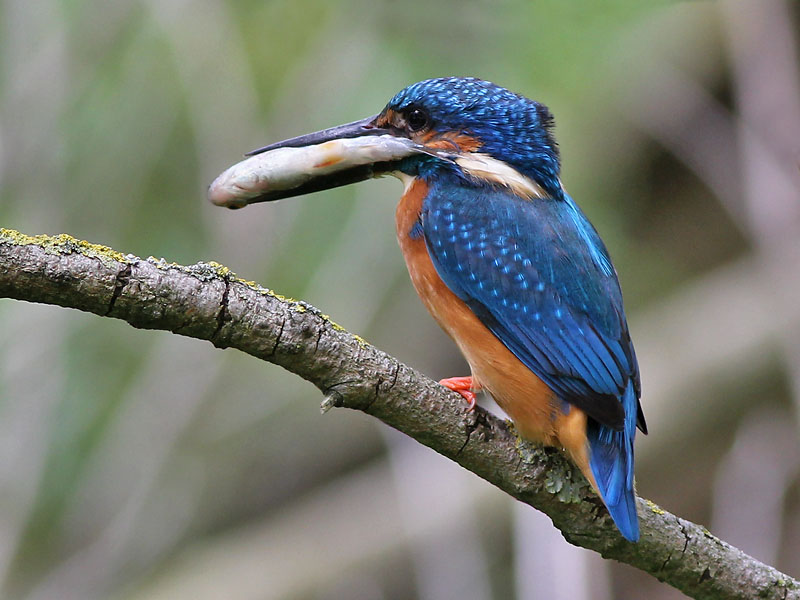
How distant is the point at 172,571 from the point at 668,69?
3.78 metres

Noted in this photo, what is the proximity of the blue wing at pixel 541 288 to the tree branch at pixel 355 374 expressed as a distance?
0.82ft

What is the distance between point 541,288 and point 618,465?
0.55 m

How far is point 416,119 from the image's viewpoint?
2670 mm

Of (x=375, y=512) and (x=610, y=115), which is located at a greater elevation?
(x=610, y=115)

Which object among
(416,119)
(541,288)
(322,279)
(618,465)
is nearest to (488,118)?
(416,119)

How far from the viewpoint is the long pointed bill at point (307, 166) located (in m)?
2.07

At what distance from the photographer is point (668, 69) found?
4820 mm

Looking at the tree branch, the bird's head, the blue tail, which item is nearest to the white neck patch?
the bird's head

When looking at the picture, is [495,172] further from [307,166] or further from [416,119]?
[307,166]

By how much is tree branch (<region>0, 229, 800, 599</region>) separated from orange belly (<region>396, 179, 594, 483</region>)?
6cm

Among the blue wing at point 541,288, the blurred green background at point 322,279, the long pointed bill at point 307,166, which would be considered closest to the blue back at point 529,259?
the blue wing at point 541,288

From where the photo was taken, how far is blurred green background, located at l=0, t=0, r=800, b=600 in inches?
151

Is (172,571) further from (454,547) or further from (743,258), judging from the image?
(743,258)

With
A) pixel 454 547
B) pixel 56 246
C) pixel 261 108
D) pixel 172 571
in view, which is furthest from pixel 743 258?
pixel 56 246
